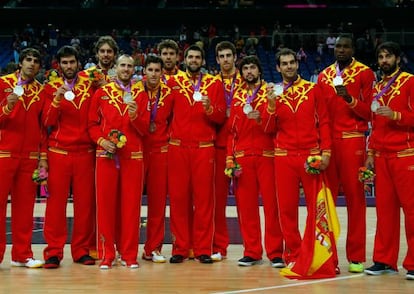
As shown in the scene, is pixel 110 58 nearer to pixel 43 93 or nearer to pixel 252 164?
pixel 43 93

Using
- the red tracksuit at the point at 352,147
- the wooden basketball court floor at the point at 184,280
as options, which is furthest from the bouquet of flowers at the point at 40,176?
the red tracksuit at the point at 352,147

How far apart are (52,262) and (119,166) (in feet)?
3.70

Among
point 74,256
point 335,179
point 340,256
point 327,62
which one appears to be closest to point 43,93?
point 74,256

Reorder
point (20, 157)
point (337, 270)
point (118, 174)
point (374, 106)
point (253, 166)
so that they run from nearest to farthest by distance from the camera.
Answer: point (374, 106), point (337, 270), point (20, 157), point (118, 174), point (253, 166)

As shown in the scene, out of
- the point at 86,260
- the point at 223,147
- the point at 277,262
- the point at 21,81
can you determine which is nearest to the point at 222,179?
the point at 223,147

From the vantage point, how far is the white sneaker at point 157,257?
7416 millimetres

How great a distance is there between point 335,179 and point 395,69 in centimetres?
116

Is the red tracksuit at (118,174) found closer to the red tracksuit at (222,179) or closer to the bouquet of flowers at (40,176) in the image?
the bouquet of flowers at (40,176)

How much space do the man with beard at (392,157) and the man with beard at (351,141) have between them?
134mm

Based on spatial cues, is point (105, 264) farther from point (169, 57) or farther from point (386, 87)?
point (386, 87)

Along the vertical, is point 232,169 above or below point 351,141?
below

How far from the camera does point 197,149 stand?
741 cm

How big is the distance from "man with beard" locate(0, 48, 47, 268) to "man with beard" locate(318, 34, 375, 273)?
2800 mm

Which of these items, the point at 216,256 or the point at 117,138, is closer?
the point at 117,138
